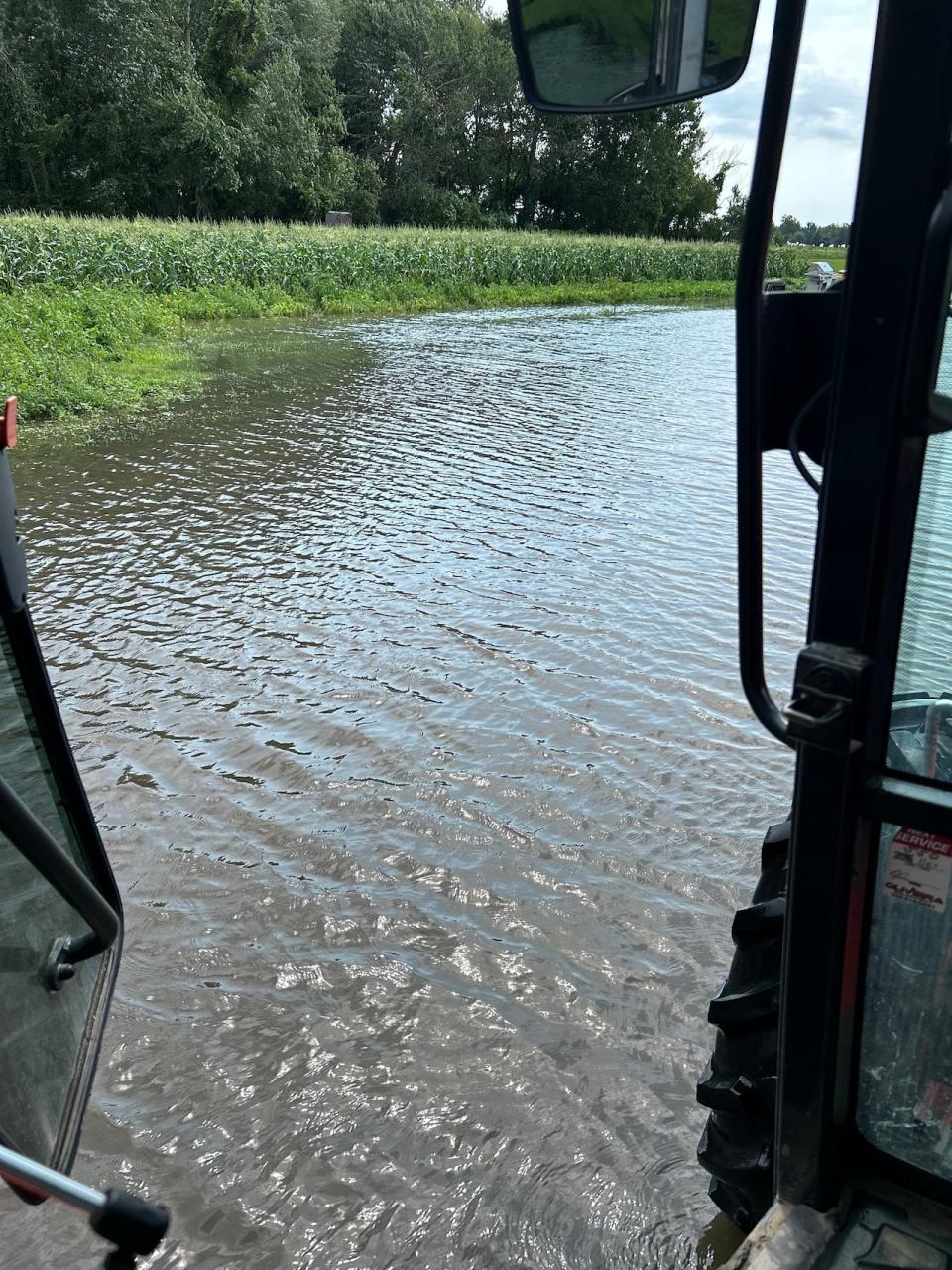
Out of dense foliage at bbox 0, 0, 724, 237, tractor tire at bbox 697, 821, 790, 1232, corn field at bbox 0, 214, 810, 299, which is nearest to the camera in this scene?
tractor tire at bbox 697, 821, 790, 1232

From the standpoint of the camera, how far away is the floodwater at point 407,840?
8.75 feet

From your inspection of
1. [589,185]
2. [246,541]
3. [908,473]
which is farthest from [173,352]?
[589,185]

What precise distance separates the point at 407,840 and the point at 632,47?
3339 millimetres

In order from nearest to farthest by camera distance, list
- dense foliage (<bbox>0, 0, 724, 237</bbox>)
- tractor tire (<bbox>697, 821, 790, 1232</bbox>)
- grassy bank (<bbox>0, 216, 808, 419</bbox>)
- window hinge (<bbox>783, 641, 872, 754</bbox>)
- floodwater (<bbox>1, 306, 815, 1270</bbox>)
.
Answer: window hinge (<bbox>783, 641, 872, 754</bbox>) → tractor tire (<bbox>697, 821, 790, 1232</bbox>) → floodwater (<bbox>1, 306, 815, 1270</bbox>) → grassy bank (<bbox>0, 216, 808, 419</bbox>) → dense foliage (<bbox>0, 0, 724, 237</bbox>)

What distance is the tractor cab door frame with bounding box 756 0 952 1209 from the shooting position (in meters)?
1.16

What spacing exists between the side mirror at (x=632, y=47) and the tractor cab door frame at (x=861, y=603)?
156 millimetres

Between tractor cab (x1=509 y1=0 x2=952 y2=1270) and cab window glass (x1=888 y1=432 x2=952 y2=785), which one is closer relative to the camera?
tractor cab (x1=509 y1=0 x2=952 y2=1270)

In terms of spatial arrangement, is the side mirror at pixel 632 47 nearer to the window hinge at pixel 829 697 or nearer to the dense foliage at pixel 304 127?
the window hinge at pixel 829 697

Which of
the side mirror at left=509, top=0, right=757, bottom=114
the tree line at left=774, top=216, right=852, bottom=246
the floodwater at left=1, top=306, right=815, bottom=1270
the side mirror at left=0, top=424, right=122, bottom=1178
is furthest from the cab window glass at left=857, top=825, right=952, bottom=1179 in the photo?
the side mirror at left=0, top=424, right=122, bottom=1178

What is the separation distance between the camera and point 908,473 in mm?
1281

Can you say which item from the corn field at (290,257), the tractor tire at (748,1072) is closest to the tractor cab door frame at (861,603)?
the tractor tire at (748,1072)

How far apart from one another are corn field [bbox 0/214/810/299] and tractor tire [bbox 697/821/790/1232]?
17291 mm

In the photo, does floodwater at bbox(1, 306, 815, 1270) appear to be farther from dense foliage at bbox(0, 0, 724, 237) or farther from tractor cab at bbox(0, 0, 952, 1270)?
dense foliage at bbox(0, 0, 724, 237)

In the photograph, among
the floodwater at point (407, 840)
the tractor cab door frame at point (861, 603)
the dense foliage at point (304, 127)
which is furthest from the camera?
the dense foliage at point (304, 127)
